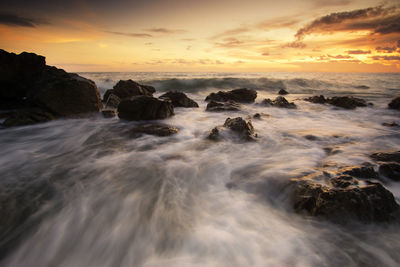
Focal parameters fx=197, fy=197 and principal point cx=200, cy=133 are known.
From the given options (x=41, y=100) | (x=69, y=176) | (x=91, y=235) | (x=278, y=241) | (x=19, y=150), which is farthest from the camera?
(x=41, y=100)

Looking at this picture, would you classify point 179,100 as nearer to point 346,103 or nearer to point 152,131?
point 152,131

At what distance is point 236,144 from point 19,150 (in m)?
4.93

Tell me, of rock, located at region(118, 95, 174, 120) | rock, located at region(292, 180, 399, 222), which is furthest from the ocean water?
rock, located at region(118, 95, 174, 120)

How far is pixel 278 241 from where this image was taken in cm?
205

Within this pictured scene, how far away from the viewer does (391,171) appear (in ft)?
9.42

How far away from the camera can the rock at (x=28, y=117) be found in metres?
5.92

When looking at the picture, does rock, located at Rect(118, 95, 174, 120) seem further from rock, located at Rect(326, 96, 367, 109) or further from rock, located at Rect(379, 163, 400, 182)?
rock, located at Rect(326, 96, 367, 109)

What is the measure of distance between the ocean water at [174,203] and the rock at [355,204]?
4.2 inches

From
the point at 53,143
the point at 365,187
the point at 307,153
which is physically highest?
the point at 365,187

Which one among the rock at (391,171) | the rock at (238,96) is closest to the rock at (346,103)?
the rock at (238,96)

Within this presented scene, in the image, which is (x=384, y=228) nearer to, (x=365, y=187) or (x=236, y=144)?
(x=365, y=187)

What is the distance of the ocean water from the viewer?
1946mm

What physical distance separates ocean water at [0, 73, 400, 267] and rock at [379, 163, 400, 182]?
148 mm

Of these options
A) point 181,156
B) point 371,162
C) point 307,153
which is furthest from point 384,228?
point 181,156
